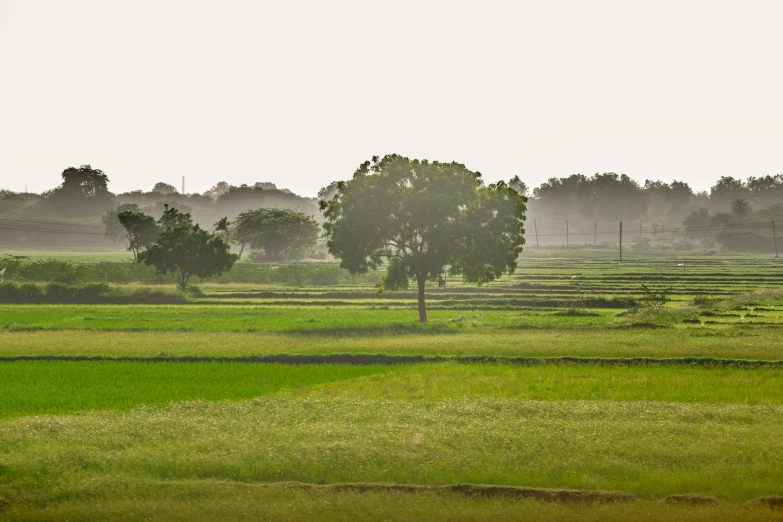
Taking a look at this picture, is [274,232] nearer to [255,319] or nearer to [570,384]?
[255,319]

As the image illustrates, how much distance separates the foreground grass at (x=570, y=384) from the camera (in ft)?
80.5

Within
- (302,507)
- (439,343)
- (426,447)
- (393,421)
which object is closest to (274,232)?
(439,343)

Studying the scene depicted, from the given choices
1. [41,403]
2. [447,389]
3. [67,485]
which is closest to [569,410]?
[447,389]

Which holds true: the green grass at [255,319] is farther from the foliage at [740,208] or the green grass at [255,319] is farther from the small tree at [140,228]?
the foliage at [740,208]

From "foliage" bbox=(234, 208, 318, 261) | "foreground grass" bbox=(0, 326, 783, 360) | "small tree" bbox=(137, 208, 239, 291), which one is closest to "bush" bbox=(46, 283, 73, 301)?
"small tree" bbox=(137, 208, 239, 291)

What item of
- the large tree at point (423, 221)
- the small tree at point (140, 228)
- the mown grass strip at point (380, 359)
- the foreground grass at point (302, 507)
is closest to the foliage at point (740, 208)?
the small tree at point (140, 228)

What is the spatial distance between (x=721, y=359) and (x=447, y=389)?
12487mm

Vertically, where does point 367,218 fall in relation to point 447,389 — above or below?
above

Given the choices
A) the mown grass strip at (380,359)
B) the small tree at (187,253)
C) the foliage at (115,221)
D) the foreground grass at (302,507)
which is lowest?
the foreground grass at (302,507)

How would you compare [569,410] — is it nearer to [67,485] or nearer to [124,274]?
[67,485]

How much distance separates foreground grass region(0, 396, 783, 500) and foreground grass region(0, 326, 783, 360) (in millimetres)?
13401

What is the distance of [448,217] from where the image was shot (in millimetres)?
49125

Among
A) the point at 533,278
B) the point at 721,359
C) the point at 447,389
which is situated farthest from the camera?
the point at 533,278

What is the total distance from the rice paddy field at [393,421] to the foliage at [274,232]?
87742 millimetres
